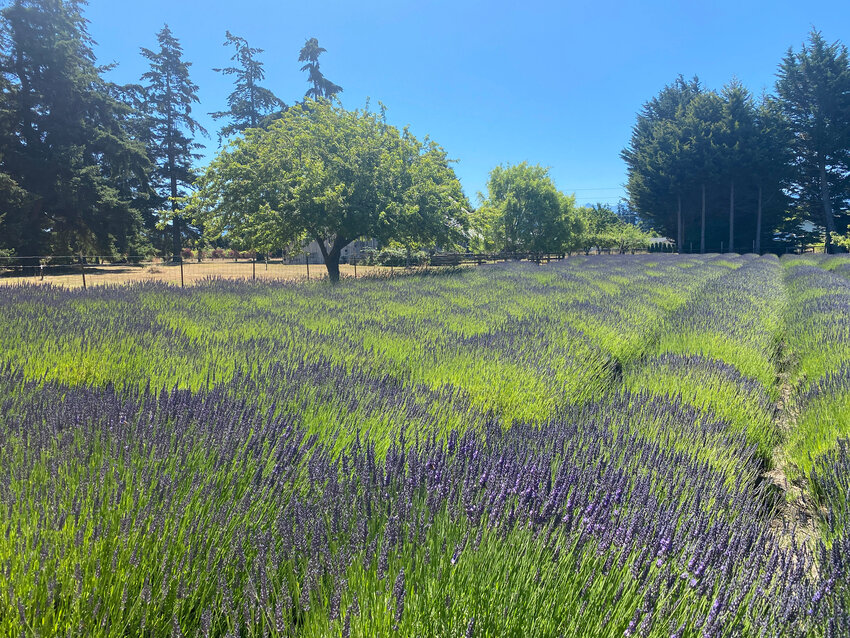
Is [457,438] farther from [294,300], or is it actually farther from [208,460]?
[294,300]

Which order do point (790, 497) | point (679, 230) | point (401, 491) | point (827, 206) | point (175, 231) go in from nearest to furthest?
point (401, 491) < point (790, 497) < point (175, 231) < point (827, 206) < point (679, 230)

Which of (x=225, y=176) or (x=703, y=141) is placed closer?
(x=225, y=176)

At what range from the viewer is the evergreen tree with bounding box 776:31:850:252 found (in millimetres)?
38844

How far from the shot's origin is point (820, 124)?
129ft

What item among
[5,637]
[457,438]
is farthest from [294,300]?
[5,637]

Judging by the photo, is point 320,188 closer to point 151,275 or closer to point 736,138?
point 151,275

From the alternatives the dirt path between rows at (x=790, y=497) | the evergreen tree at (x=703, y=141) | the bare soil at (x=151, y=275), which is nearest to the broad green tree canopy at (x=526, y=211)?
the bare soil at (x=151, y=275)

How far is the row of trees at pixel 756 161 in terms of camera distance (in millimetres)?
39406

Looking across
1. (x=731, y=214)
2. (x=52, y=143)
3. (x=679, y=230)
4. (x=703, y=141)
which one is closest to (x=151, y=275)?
(x=52, y=143)

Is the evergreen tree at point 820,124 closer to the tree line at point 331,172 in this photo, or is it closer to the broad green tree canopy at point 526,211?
the tree line at point 331,172

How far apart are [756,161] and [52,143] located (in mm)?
51401

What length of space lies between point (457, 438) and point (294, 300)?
6.61 m

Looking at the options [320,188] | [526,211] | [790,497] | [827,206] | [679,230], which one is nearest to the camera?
[790,497]

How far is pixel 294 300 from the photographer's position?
856 cm
